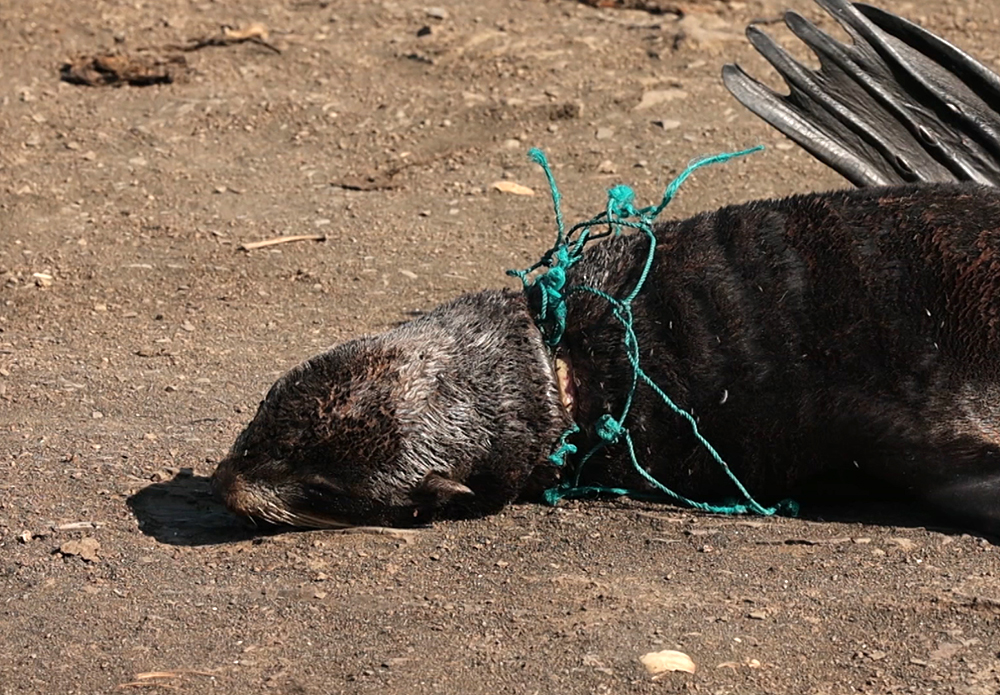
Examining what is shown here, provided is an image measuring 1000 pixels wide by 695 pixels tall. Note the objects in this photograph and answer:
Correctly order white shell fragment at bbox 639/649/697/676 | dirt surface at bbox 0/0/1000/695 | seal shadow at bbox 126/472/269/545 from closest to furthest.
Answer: white shell fragment at bbox 639/649/697/676
dirt surface at bbox 0/0/1000/695
seal shadow at bbox 126/472/269/545

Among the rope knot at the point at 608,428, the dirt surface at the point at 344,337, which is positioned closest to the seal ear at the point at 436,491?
the dirt surface at the point at 344,337

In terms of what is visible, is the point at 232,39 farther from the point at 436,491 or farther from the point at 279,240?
the point at 436,491

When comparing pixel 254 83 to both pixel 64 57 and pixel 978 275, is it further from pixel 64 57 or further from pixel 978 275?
pixel 978 275

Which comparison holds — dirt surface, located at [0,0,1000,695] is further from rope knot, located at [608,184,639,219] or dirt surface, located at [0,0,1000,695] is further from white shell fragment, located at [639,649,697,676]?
rope knot, located at [608,184,639,219]

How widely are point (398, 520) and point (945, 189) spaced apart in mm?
1925

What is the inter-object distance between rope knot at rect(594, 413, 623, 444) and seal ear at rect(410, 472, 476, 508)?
43 centimetres

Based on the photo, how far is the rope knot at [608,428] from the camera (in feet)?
15.2

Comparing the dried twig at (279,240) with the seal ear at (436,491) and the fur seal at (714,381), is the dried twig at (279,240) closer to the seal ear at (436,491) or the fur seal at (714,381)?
the fur seal at (714,381)

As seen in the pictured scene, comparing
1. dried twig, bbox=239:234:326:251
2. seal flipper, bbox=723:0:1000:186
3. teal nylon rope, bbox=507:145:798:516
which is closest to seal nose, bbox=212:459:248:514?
teal nylon rope, bbox=507:145:798:516

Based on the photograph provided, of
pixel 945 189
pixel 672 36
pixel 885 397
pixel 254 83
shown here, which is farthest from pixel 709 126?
pixel 885 397

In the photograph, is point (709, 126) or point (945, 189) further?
point (709, 126)

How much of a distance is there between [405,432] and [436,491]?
194 millimetres

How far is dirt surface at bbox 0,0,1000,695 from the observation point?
3.88 m

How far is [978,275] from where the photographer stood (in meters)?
4.47
